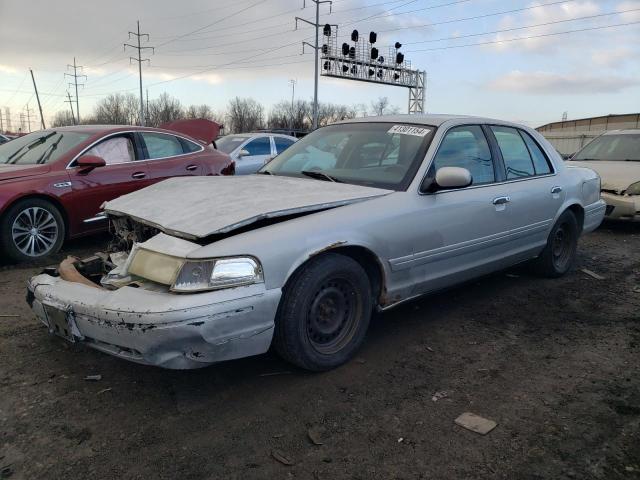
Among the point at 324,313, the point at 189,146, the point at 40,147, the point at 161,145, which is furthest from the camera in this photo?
the point at 189,146

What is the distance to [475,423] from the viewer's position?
269 cm

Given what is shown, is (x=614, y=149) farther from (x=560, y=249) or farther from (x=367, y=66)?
(x=367, y=66)

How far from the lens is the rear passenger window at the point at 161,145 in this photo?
→ 6.51 meters

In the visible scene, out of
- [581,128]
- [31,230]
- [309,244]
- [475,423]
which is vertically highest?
[581,128]

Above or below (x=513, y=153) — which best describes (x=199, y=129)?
above

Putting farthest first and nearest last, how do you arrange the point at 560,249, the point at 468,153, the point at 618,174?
1. the point at 618,174
2. the point at 560,249
3. the point at 468,153

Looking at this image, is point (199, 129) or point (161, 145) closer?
point (161, 145)

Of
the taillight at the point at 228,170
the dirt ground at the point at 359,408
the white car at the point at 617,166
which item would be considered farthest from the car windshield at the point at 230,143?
the dirt ground at the point at 359,408

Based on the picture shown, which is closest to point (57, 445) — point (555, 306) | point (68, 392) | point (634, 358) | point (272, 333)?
point (68, 392)

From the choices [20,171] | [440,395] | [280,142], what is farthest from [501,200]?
[280,142]

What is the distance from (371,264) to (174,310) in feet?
4.49

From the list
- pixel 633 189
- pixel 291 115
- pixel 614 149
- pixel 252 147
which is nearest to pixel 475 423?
pixel 633 189

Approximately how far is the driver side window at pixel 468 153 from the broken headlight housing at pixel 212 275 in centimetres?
175

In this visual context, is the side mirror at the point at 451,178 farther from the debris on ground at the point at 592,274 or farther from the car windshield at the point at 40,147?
the car windshield at the point at 40,147
